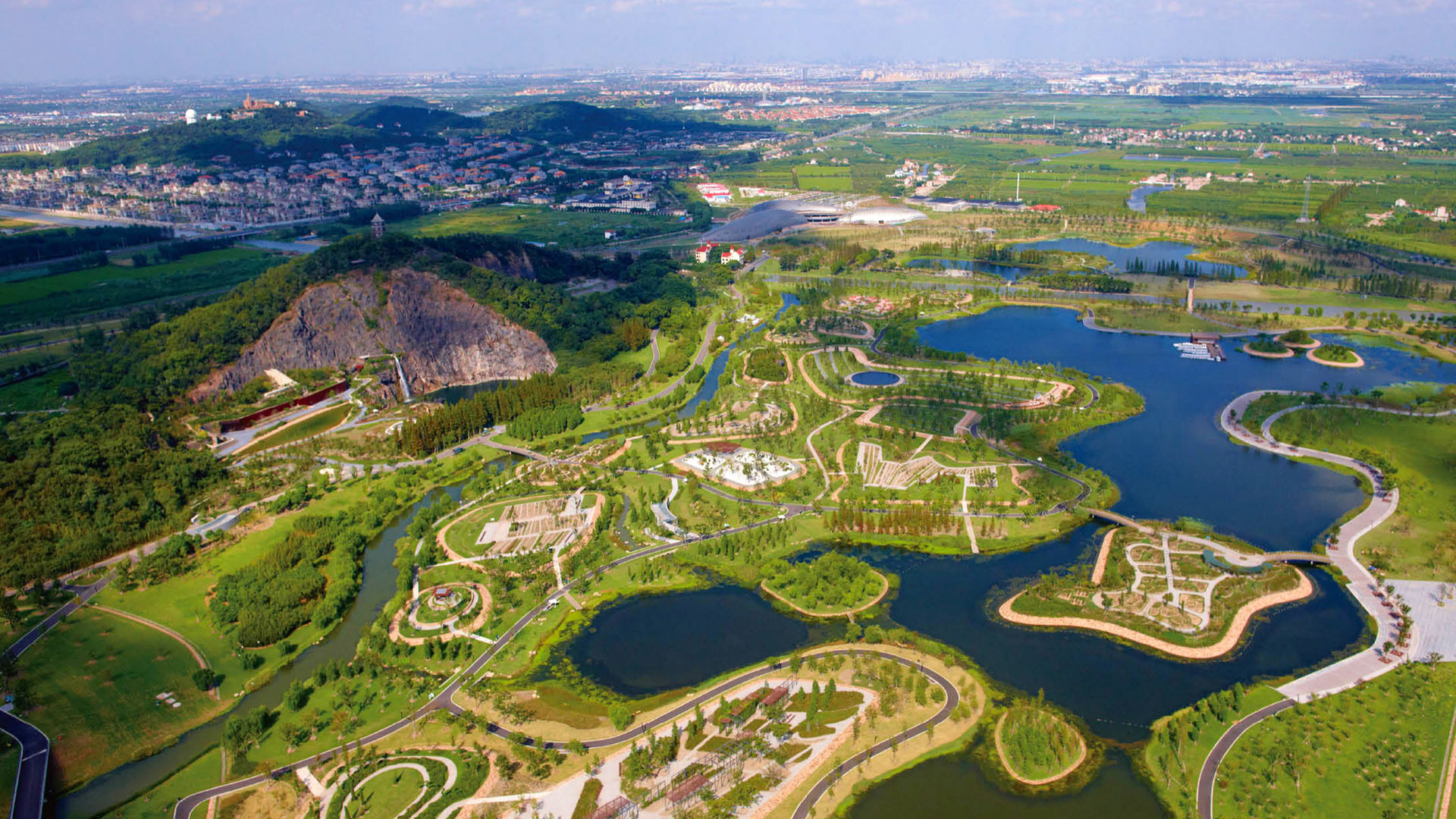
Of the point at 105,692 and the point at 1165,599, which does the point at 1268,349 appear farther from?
the point at 105,692

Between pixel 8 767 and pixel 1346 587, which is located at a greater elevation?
pixel 1346 587

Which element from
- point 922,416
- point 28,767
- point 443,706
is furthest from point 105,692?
point 922,416

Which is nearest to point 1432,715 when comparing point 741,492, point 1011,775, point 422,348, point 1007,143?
point 1011,775

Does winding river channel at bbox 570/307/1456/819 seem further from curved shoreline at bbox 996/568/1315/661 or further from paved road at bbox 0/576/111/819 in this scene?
paved road at bbox 0/576/111/819

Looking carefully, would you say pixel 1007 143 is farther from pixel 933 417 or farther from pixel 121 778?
pixel 121 778

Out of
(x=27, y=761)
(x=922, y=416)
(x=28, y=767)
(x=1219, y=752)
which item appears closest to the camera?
(x=1219, y=752)

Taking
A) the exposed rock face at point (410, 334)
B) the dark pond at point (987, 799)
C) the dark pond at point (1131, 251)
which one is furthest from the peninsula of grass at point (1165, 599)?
the dark pond at point (1131, 251)

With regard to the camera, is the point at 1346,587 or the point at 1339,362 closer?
the point at 1346,587
